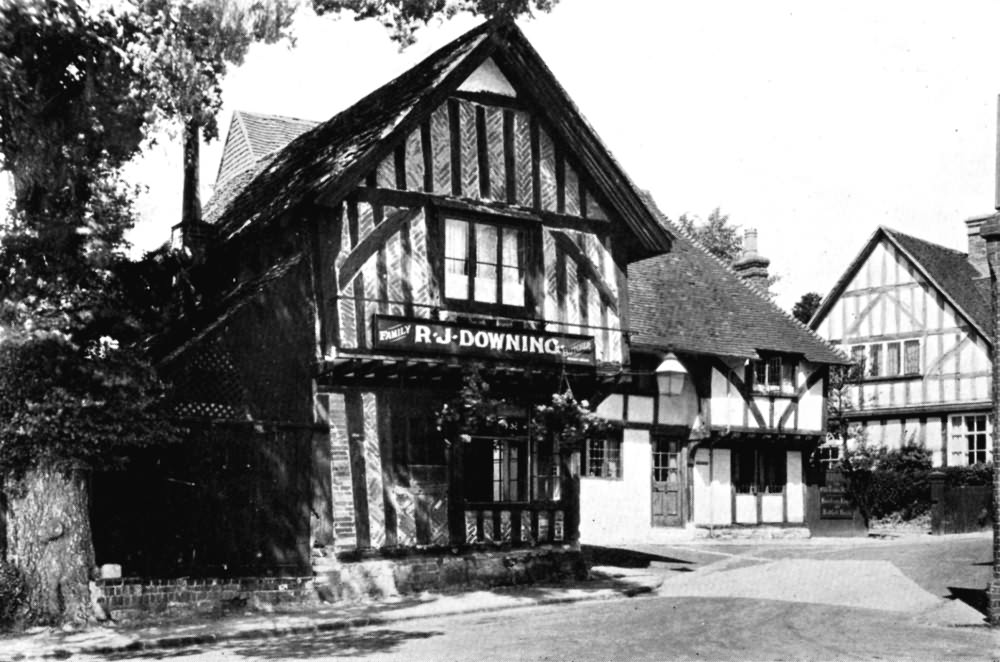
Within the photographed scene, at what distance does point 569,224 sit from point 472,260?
1945 mm

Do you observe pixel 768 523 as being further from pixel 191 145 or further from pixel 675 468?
pixel 191 145

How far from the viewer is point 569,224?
62.3 ft

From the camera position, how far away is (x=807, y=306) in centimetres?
5978

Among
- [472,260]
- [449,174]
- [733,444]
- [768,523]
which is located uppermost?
[449,174]

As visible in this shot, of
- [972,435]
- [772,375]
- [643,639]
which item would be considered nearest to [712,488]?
[772,375]

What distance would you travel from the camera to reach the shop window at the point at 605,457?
26.2 meters

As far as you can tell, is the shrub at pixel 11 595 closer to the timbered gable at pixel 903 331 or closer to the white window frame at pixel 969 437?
the white window frame at pixel 969 437

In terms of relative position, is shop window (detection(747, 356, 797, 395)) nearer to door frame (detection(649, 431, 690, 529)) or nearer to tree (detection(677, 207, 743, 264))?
door frame (detection(649, 431, 690, 529))

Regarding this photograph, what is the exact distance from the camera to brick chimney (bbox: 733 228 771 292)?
33.6m

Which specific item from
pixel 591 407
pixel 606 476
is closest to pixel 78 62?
pixel 591 407

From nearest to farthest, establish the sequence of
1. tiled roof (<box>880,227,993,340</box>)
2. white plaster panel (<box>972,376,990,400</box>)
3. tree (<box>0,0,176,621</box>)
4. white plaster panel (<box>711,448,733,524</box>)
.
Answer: tree (<box>0,0,176,621</box>) → white plaster panel (<box>711,448,733,524</box>) → white plaster panel (<box>972,376,990,400</box>) → tiled roof (<box>880,227,993,340</box>)

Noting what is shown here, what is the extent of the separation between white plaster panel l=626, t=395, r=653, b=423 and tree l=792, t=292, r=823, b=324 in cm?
3321

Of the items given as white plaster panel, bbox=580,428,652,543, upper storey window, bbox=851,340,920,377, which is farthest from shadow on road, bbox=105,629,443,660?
upper storey window, bbox=851,340,920,377

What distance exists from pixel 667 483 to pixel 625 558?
5.63 metres
